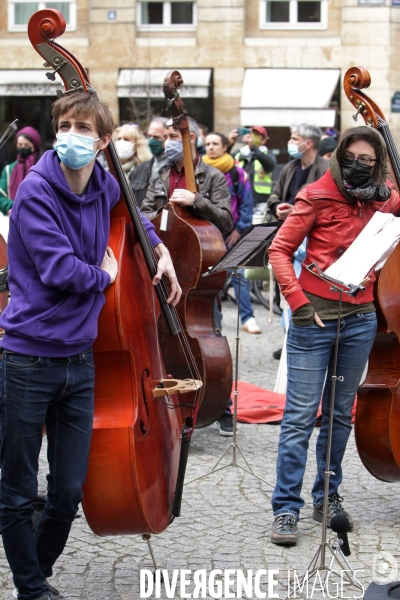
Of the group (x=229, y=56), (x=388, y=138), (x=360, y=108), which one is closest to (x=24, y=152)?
(x=360, y=108)

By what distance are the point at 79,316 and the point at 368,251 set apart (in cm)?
124

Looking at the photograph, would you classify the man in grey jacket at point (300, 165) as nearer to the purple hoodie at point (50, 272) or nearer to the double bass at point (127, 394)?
the double bass at point (127, 394)

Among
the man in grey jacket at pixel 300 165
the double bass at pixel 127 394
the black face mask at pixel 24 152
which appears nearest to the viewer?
the double bass at pixel 127 394

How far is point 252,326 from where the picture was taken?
33.6ft

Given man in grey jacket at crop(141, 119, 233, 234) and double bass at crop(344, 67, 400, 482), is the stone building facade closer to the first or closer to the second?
man in grey jacket at crop(141, 119, 233, 234)

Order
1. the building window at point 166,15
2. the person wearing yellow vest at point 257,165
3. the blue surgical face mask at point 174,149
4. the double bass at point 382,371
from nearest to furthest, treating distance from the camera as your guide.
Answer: the double bass at point 382,371, the blue surgical face mask at point 174,149, the person wearing yellow vest at point 257,165, the building window at point 166,15

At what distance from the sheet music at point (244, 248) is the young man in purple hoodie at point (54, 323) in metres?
1.65

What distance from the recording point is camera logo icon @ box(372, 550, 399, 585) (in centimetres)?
413

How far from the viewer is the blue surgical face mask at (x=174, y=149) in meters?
6.22

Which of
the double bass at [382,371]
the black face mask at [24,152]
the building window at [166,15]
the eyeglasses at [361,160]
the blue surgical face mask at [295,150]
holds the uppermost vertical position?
the building window at [166,15]

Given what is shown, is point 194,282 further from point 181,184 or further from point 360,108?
point 360,108

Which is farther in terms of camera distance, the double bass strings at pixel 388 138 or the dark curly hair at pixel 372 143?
the double bass strings at pixel 388 138

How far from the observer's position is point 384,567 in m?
4.27

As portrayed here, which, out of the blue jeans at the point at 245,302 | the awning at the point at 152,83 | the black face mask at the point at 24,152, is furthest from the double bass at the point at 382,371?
the awning at the point at 152,83
